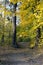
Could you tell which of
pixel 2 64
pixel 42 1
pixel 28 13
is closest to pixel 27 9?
pixel 28 13

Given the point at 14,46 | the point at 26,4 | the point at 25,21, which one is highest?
the point at 26,4

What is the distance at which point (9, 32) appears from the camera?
3784 centimetres

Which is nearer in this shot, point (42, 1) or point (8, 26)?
point (42, 1)

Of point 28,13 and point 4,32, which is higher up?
point 28,13

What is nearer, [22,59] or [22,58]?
[22,59]

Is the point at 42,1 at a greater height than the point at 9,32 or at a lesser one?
greater

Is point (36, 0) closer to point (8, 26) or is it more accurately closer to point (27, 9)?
point (27, 9)

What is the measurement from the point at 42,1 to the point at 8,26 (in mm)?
26107

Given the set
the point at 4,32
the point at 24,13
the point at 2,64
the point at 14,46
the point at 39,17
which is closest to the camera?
the point at 39,17

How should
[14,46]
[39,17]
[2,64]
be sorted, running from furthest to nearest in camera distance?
1. [14,46]
2. [2,64]
3. [39,17]

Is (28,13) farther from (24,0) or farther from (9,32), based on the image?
(9,32)

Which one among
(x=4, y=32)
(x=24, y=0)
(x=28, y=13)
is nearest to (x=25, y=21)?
(x=28, y=13)

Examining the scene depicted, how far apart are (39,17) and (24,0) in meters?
1.11

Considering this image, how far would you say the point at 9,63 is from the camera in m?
16.8
